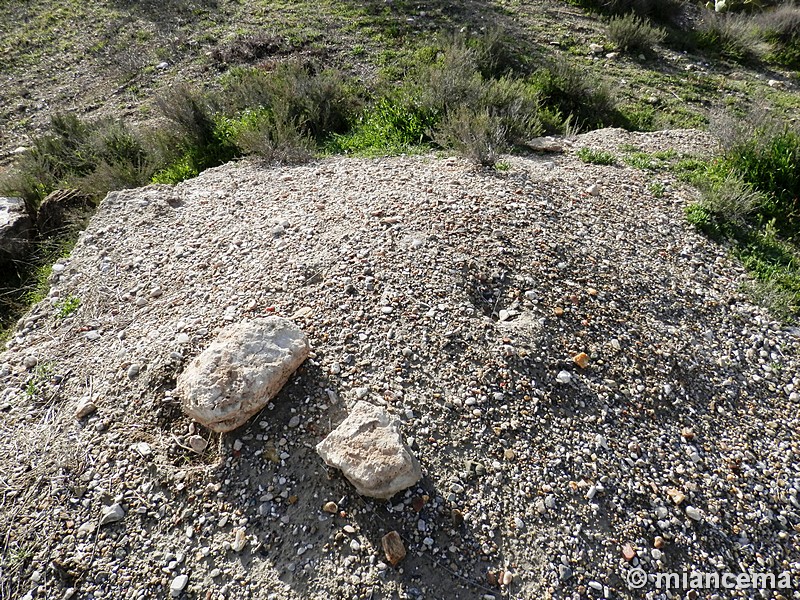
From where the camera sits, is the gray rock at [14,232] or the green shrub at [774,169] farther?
the gray rock at [14,232]

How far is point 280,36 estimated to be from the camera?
979 centimetres

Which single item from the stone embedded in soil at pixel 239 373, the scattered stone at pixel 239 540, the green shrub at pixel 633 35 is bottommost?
the scattered stone at pixel 239 540

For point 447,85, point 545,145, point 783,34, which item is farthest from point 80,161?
point 783,34

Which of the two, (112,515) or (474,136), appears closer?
(112,515)

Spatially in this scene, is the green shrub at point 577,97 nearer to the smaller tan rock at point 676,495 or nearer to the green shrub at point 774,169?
the green shrub at point 774,169

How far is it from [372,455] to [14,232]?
17.5ft

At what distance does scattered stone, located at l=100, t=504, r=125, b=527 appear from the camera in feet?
8.70

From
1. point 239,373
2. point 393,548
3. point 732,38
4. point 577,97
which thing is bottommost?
point 393,548

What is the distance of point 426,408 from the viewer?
117 inches

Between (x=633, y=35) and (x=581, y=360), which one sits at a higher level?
(x=633, y=35)

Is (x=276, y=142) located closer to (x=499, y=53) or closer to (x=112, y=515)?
(x=112, y=515)

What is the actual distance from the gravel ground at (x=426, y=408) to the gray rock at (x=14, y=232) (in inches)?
49.1

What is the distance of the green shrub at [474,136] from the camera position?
514cm

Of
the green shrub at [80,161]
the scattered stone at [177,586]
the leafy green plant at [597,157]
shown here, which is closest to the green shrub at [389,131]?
the leafy green plant at [597,157]
